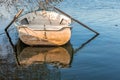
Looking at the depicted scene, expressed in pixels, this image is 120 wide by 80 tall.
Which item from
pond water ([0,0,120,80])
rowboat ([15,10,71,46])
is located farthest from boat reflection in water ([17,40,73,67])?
rowboat ([15,10,71,46])

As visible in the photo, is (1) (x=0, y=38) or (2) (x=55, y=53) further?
(1) (x=0, y=38)

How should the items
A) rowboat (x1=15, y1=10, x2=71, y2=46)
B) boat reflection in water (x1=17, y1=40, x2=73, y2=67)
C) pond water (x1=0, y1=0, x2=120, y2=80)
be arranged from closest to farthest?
pond water (x1=0, y1=0, x2=120, y2=80)
boat reflection in water (x1=17, y1=40, x2=73, y2=67)
rowboat (x1=15, y1=10, x2=71, y2=46)

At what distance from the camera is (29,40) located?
1681cm

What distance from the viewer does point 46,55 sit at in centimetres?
1520

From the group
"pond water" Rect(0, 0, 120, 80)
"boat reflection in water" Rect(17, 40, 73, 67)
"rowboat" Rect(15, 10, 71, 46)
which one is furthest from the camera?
"rowboat" Rect(15, 10, 71, 46)

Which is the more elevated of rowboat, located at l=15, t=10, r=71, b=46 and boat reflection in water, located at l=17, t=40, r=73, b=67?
rowboat, located at l=15, t=10, r=71, b=46

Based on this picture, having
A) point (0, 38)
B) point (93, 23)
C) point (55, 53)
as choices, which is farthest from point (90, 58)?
point (93, 23)

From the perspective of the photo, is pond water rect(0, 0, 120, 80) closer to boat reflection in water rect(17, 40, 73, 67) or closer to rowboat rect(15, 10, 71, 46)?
boat reflection in water rect(17, 40, 73, 67)

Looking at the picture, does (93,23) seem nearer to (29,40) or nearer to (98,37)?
(98,37)

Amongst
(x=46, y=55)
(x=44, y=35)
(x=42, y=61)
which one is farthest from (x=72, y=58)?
(x=44, y=35)

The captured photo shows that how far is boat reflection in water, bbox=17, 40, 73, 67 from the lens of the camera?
555 inches

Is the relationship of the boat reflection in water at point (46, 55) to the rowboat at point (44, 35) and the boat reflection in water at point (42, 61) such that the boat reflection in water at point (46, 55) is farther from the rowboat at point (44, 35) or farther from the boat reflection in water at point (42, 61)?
the rowboat at point (44, 35)

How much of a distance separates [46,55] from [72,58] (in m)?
1.30

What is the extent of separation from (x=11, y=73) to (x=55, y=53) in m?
3.86
